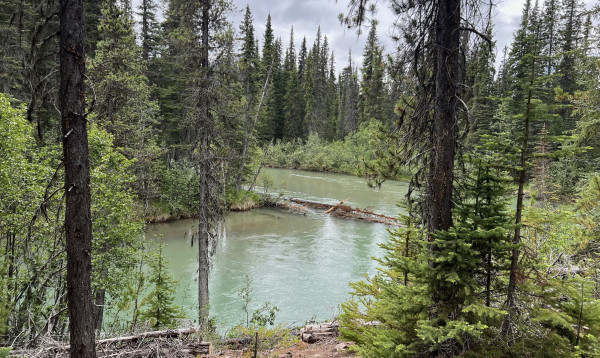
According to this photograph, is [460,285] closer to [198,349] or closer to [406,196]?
[406,196]

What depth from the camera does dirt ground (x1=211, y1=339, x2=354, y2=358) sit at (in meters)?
5.08

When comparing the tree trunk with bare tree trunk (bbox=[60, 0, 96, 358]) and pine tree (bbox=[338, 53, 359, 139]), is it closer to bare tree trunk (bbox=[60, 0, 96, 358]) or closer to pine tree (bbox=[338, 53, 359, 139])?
bare tree trunk (bbox=[60, 0, 96, 358])

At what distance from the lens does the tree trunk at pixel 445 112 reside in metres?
3.77

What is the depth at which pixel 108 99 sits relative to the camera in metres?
11.4

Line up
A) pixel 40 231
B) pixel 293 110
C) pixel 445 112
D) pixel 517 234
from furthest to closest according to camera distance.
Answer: pixel 293 110, pixel 40 231, pixel 445 112, pixel 517 234

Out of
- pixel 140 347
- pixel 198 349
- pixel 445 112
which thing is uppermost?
pixel 445 112

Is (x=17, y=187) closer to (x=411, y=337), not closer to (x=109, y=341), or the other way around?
(x=109, y=341)

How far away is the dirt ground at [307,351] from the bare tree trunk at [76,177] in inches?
86.1

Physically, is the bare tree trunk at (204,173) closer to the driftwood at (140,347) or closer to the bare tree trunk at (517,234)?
the driftwood at (140,347)

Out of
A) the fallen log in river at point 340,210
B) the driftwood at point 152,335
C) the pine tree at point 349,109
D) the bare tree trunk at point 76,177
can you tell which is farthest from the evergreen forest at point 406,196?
the pine tree at point 349,109

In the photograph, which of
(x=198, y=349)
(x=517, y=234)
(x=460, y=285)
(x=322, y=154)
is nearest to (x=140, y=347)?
(x=198, y=349)

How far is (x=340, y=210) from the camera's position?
2166cm

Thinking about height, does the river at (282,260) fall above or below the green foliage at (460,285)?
below

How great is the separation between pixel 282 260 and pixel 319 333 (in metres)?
7.89
